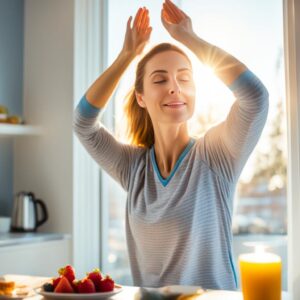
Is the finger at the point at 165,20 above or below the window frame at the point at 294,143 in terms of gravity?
above

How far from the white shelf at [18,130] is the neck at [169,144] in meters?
1.14

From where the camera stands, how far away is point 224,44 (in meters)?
2.52

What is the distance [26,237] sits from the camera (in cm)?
262

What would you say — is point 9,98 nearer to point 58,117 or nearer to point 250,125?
point 58,117

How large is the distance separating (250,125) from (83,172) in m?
1.44

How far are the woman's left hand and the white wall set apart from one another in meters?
1.22

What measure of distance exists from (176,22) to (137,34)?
0.18 meters

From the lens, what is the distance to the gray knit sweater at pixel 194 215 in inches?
65.6

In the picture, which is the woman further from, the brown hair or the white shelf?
the white shelf

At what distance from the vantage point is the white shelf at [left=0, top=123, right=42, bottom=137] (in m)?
2.76

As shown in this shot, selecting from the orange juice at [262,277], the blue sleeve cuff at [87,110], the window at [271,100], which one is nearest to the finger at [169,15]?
the blue sleeve cuff at [87,110]

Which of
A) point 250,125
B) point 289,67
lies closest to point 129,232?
point 250,125

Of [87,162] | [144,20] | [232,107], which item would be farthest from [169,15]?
[87,162]

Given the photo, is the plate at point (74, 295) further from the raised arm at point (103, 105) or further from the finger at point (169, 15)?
the finger at point (169, 15)
